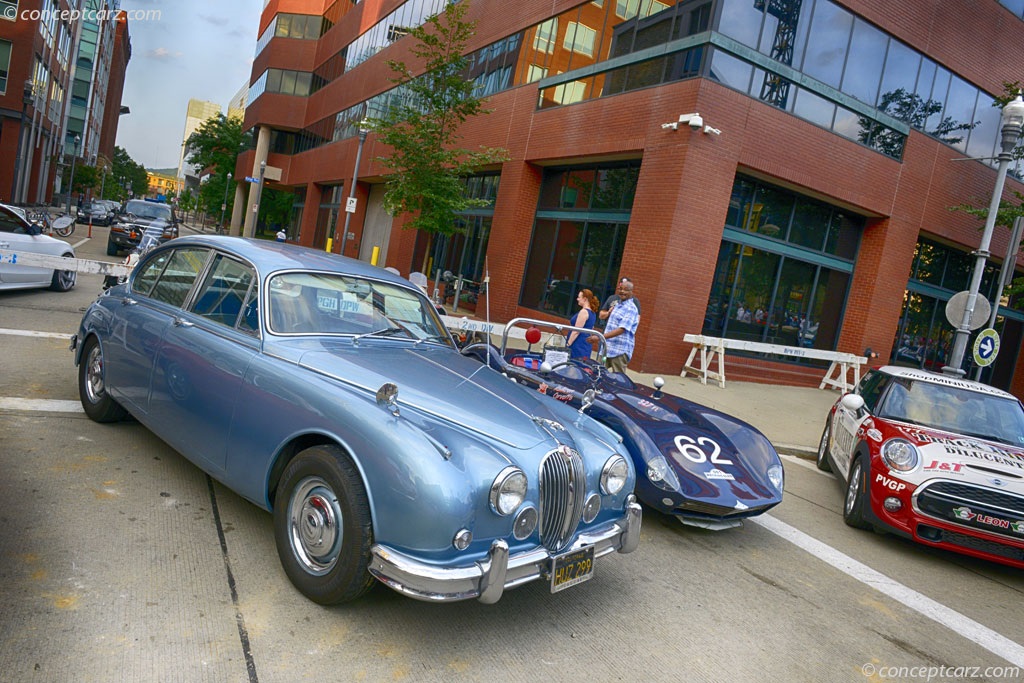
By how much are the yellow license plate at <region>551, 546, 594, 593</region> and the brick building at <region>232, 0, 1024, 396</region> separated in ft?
33.2

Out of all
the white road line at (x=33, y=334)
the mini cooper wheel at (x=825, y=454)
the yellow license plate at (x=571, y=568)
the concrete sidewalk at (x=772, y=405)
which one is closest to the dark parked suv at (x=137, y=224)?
the white road line at (x=33, y=334)

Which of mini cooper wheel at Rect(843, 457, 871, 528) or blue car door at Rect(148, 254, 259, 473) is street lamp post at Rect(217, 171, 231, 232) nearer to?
blue car door at Rect(148, 254, 259, 473)

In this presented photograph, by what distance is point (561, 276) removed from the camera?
16.5 metres

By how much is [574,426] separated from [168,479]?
2.69 meters

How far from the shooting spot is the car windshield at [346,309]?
3984 mm

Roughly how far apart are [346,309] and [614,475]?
190cm

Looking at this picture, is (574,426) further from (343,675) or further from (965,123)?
(965,123)

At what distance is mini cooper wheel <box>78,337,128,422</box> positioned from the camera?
16.9 ft

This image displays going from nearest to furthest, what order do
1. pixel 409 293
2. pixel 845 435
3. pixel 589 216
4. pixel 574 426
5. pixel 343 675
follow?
pixel 343 675, pixel 574 426, pixel 409 293, pixel 845 435, pixel 589 216

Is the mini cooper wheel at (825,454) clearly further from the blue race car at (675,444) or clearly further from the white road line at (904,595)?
the blue race car at (675,444)

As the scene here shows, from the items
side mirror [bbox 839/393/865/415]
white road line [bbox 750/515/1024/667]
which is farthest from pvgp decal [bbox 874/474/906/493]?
side mirror [bbox 839/393/865/415]

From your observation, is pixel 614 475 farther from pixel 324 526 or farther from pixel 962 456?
pixel 962 456

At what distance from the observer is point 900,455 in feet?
18.2

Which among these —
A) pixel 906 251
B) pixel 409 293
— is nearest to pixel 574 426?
pixel 409 293
